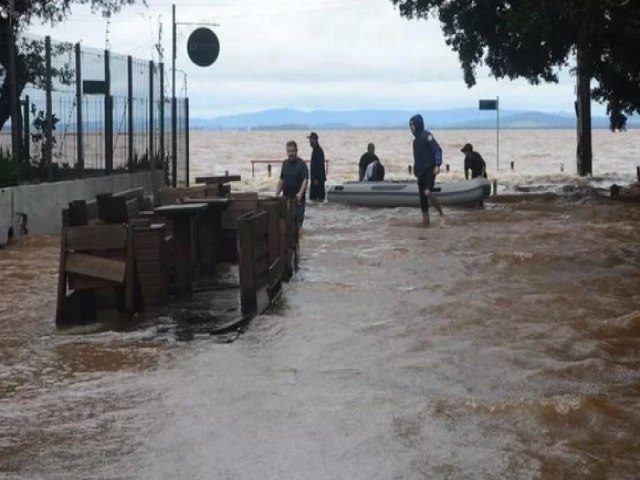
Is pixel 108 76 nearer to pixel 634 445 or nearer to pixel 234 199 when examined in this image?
pixel 234 199

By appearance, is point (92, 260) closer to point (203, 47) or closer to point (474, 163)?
point (203, 47)

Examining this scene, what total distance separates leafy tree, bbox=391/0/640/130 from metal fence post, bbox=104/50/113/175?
8918 mm

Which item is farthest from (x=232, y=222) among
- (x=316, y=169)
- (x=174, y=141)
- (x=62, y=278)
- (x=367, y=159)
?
(x=367, y=159)

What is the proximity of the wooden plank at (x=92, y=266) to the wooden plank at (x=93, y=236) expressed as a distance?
93 millimetres

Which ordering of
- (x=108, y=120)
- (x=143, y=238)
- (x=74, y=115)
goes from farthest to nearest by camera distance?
1. (x=108, y=120)
2. (x=74, y=115)
3. (x=143, y=238)

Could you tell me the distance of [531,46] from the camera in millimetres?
31734

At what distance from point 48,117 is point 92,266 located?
983 cm

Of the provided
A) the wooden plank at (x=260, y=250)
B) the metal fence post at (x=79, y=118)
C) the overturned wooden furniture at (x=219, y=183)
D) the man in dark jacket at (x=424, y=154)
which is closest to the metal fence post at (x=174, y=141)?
the metal fence post at (x=79, y=118)

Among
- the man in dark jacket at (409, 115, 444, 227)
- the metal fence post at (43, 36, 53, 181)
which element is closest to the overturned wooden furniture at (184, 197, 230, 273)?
the metal fence post at (43, 36, 53, 181)

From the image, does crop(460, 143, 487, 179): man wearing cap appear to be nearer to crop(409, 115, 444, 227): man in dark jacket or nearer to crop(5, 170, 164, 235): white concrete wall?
crop(409, 115, 444, 227): man in dark jacket

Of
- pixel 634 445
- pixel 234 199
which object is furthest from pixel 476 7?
pixel 634 445

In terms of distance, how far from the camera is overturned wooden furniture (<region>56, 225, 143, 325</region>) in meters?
10.4

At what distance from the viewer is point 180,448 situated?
6.68 m

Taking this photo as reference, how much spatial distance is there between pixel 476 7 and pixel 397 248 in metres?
16.8
